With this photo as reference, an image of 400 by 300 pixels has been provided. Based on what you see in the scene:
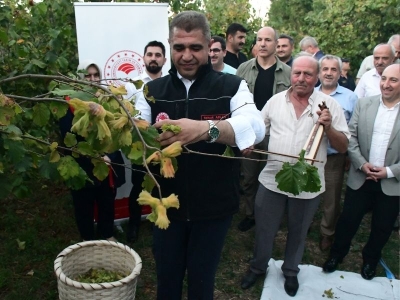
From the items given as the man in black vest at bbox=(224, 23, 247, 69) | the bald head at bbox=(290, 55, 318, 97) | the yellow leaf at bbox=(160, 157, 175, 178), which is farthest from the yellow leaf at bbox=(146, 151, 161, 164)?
the man in black vest at bbox=(224, 23, 247, 69)

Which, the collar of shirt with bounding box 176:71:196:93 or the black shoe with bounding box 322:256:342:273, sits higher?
the collar of shirt with bounding box 176:71:196:93

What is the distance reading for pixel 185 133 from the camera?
171cm

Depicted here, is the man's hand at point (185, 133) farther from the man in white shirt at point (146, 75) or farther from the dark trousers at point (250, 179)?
the dark trousers at point (250, 179)

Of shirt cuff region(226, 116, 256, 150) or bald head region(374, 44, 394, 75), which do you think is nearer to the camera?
shirt cuff region(226, 116, 256, 150)

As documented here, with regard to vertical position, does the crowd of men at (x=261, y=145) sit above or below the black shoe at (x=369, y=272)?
above

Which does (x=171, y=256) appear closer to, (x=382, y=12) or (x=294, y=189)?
(x=294, y=189)

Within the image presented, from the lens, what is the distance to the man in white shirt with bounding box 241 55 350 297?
3072 millimetres

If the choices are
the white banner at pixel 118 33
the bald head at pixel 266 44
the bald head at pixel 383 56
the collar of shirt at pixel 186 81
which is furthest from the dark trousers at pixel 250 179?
the collar of shirt at pixel 186 81

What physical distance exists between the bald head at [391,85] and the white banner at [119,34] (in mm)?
2049

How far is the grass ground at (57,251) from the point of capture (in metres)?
3.39

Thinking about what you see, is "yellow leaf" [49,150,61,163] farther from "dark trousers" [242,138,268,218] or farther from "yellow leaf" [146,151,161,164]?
"dark trousers" [242,138,268,218]

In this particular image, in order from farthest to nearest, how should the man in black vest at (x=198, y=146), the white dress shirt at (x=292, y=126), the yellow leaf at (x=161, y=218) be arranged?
the white dress shirt at (x=292, y=126)
the man in black vest at (x=198, y=146)
the yellow leaf at (x=161, y=218)

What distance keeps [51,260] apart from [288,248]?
2040 mm

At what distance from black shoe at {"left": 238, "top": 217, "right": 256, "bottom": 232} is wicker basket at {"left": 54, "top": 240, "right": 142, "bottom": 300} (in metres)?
1.74
